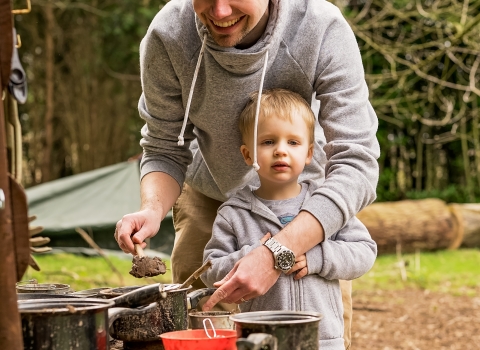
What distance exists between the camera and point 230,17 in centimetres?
227

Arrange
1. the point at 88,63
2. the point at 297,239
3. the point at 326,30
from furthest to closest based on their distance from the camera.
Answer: the point at 88,63 < the point at 326,30 < the point at 297,239

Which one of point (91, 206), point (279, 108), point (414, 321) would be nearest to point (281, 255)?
point (279, 108)

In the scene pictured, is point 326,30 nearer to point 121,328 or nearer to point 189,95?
point 189,95

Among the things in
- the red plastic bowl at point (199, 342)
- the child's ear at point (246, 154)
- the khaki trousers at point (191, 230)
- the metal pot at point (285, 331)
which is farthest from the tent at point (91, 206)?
the metal pot at point (285, 331)

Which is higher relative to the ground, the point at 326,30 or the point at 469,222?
the point at 326,30

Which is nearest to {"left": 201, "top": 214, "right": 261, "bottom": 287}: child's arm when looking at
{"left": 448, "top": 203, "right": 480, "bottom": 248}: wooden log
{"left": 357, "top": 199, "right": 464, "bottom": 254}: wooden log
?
{"left": 357, "top": 199, "right": 464, "bottom": 254}: wooden log

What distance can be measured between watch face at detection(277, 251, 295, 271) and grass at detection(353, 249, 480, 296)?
16.9ft

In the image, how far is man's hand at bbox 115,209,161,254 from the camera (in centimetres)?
229

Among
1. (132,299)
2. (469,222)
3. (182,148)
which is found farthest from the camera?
(469,222)

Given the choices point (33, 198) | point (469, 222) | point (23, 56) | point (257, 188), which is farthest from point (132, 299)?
point (23, 56)

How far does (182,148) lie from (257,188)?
391mm

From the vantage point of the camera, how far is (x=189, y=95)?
2488 millimetres

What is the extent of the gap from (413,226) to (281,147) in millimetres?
7700

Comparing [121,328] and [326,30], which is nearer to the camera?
[121,328]
